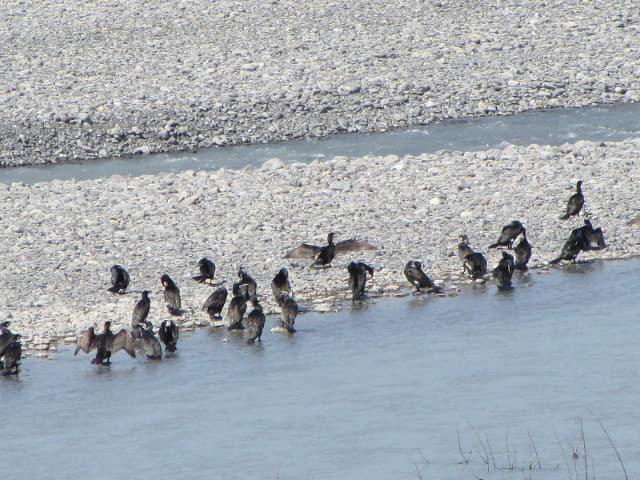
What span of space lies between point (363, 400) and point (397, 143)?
15140mm

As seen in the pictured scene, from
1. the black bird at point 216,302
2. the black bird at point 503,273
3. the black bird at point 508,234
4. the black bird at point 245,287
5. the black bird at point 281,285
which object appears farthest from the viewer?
the black bird at point 508,234

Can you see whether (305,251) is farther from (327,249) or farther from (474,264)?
(474,264)

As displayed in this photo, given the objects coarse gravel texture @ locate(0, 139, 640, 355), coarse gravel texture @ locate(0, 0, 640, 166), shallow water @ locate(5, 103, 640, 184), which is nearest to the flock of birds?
coarse gravel texture @ locate(0, 139, 640, 355)

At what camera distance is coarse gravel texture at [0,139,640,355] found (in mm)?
15289

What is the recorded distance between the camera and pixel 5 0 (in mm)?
41562

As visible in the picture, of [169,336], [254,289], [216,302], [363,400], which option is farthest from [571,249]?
[169,336]

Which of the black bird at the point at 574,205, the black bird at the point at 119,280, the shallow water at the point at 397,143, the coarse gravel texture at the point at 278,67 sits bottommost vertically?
the black bird at the point at 119,280

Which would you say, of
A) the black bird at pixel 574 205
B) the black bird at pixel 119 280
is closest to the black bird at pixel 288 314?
the black bird at pixel 119 280

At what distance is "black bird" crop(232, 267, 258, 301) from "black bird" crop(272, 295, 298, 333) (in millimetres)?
773

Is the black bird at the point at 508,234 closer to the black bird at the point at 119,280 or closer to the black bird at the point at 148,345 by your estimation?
the black bird at the point at 119,280

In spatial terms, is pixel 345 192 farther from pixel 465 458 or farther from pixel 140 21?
pixel 140 21

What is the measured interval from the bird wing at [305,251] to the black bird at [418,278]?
1.74 metres

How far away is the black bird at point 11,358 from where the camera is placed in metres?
12.4

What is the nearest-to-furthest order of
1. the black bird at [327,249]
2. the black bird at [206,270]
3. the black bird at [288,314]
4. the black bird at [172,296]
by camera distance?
the black bird at [288,314]
the black bird at [172,296]
the black bird at [206,270]
the black bird at [327,249]
